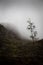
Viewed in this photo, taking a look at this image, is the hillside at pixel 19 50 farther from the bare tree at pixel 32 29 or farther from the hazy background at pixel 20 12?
the hazy background at pixel 20 12

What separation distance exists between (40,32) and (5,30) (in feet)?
1.69

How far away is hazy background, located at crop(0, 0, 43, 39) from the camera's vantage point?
2.33 m

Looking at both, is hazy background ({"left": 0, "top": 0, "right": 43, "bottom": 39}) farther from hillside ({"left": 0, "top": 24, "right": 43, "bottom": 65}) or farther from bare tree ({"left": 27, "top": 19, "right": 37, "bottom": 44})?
hillside ({"left": 0, "top": 24, "right": 43, "bottom": 65})

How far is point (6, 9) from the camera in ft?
7.78

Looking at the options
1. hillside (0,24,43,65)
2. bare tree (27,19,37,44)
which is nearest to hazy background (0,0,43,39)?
bare tree (27,19,37,44)

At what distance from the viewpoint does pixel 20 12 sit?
236cm

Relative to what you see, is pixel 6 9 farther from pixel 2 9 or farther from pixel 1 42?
pixel 1 42

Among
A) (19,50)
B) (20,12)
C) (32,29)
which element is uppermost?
(20,12)

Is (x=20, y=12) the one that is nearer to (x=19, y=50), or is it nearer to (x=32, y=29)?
(x=32, y=29)

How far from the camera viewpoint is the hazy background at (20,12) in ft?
7.66

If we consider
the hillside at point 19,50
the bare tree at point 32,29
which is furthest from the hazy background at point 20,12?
the hillside at point 19,50

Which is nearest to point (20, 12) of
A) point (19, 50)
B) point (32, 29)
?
point (32, 29)

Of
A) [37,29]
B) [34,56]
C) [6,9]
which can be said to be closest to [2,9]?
[6,9]

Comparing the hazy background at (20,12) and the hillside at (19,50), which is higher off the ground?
the hazy background at (20,12)
